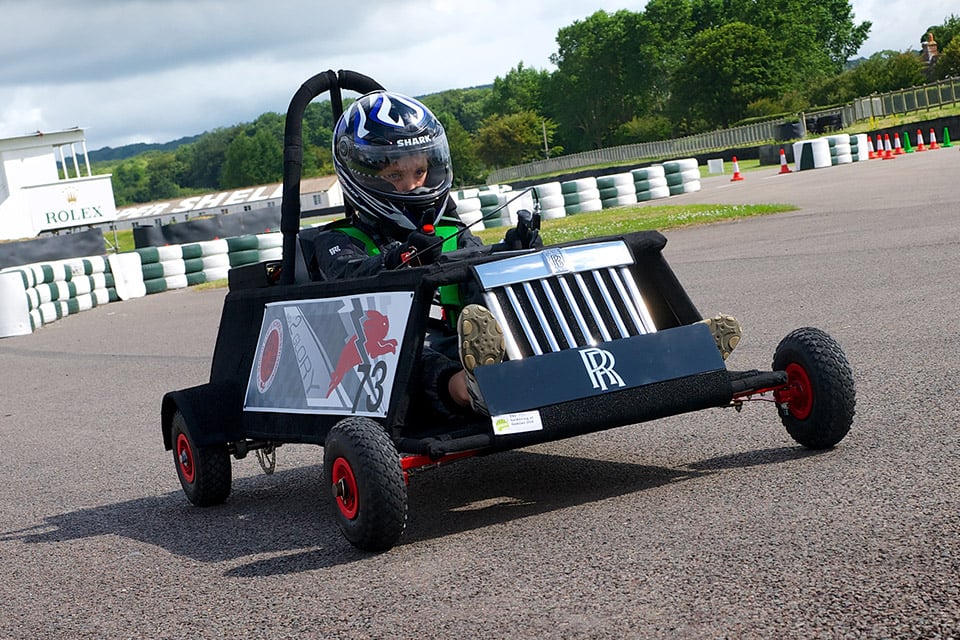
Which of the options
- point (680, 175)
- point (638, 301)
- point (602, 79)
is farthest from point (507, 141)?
point (638, 301)

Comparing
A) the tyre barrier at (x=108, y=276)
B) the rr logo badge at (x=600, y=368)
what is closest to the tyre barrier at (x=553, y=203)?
the tyre barrier at (x=108, y=276)

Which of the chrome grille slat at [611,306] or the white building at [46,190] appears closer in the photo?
the chrome grille slat at [611,306]

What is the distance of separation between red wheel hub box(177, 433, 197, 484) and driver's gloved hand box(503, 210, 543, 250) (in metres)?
1.89

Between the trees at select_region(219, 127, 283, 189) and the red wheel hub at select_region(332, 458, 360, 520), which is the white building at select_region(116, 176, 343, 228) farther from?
the red wheel hub at select_region(332, 458, 360, 520)

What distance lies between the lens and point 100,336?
16203mm

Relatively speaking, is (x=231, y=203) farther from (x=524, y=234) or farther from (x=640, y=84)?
(x=524, y=234)

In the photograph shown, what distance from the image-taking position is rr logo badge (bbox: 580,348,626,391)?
4.54 m

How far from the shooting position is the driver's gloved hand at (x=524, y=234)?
16.7 feet

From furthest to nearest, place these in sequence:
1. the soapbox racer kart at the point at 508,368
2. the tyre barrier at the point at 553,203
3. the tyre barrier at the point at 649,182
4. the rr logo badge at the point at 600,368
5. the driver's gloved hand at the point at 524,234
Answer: the tyre barrier at the point at 649,182 < the tyre barrier at the point at 553,203 < the driver's gloved hand at the point at 524,234 < the rr logo badge at the point at 600,368 < the soapbox racer kart at the point at 508,368

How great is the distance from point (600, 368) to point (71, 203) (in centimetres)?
5610

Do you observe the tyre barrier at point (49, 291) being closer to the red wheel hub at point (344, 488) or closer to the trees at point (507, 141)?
the red wheel hub at point (344, 488)

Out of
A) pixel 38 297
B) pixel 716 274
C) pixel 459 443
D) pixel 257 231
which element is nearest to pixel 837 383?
pixel 459 443

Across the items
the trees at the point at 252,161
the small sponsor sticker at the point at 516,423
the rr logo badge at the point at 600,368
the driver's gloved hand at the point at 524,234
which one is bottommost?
the small sponsor sticker at the point at 516,423

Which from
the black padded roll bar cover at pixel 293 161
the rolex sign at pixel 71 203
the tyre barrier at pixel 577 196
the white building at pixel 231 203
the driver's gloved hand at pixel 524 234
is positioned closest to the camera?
the driver's gloved hand at pixel 524 234
